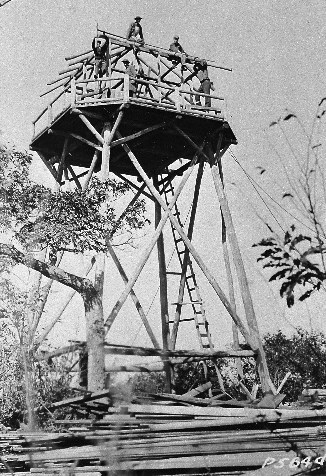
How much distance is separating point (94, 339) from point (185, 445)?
379 cm

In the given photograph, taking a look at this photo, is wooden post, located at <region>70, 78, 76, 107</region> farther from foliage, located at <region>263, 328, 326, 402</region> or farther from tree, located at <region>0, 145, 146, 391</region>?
foliage, located at <region>263, 328, 326, 402</region>

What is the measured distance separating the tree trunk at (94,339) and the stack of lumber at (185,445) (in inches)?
85.6

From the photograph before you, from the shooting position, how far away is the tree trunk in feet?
30.1

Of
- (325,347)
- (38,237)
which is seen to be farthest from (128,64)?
(325,347)

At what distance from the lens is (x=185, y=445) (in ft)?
19.3

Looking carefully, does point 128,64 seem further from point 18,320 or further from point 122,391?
point 122,391

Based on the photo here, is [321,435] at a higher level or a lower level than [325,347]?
lower

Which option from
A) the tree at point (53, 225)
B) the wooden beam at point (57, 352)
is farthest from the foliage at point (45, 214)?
the wooden beam at point (57, 352)

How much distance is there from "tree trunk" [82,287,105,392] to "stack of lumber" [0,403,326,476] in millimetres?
2174

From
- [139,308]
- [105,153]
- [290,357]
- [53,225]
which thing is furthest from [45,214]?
[290,357]

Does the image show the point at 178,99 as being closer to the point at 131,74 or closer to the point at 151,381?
the point at 131,74

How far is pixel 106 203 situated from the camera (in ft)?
35.5

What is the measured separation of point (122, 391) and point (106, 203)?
12.9ft

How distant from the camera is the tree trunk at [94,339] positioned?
9.16 m
